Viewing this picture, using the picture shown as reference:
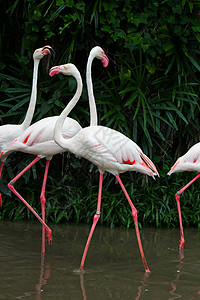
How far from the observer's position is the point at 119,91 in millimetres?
6633

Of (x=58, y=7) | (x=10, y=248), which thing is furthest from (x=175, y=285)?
(x=58, y=7)

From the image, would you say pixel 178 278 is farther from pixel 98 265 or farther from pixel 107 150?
pixel 107 150

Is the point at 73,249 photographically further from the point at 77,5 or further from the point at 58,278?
the point at 77,5

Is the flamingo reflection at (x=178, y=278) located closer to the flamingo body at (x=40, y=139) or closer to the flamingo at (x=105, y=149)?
the flamingo at (x=105, y=149)

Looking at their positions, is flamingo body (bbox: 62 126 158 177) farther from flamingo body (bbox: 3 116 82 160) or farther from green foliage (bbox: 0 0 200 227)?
green foliage (bbox: 0 0 200 227)

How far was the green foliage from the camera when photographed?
6.29 m

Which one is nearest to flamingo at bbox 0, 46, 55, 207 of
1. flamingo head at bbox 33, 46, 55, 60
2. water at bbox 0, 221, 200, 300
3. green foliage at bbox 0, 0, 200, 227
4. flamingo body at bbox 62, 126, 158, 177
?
flamingo head at bbox 33, 46, 55, 60

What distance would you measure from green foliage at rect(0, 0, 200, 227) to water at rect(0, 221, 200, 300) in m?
0.46

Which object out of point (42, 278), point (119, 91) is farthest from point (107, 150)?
point (119, 91)

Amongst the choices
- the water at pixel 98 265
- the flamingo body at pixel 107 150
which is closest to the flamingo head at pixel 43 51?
the flamingo body at pixel 107 150

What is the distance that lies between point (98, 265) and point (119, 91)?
2.90 meters

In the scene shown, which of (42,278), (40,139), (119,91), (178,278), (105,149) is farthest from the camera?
(119,91)

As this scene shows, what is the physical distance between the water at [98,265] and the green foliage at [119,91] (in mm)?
461

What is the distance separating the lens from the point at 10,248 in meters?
4.92
